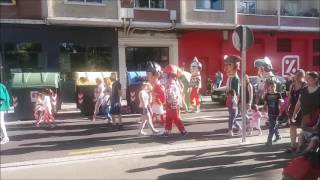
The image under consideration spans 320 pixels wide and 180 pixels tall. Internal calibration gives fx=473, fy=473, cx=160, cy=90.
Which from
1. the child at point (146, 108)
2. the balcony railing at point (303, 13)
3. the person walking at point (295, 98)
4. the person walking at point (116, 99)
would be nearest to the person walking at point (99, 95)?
the person walking at point (116, 99)

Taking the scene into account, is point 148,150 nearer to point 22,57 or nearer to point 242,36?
point 242,36

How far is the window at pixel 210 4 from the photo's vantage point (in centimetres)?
2550

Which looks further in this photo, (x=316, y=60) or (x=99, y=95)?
(x=316, y=60)

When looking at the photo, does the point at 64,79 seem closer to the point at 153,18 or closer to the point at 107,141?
the point at 153,18

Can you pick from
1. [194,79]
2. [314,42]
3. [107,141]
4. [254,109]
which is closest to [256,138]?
[254,109]

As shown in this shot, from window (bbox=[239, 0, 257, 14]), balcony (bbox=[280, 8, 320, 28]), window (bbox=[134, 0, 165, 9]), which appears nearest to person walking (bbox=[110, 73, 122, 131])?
window (bbox=[134, 0, 165, 9])

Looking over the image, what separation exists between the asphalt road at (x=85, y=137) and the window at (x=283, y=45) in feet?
50.4

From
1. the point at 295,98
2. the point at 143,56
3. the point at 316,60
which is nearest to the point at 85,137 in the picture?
the point at 295,98

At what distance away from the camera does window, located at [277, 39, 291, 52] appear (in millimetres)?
28891

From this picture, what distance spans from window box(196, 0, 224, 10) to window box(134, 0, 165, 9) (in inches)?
85.2

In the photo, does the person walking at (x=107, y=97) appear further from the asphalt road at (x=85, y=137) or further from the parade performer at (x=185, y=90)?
the parade performer at (x=185, y=90)

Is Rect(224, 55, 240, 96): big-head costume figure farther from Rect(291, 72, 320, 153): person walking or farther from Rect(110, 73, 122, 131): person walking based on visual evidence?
Rect(110, 73, 122, 131): person walking

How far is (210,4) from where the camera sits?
84.7 feet

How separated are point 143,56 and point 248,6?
7.54 m
